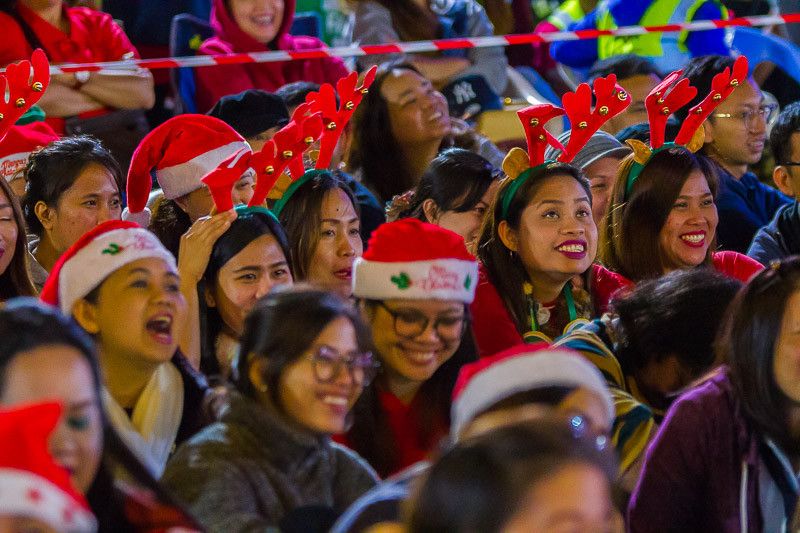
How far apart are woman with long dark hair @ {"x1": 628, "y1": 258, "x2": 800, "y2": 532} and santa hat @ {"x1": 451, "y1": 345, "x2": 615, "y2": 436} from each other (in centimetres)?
33

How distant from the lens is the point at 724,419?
9.36 feet

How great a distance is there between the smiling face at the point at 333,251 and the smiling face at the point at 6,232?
0.83m

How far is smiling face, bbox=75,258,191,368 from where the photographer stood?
9.90 ft

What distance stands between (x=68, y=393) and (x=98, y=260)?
818mm

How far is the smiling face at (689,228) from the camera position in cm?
439

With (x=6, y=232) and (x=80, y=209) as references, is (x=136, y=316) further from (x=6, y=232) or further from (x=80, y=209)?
(x=80, y=209)

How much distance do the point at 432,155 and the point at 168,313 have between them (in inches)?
103

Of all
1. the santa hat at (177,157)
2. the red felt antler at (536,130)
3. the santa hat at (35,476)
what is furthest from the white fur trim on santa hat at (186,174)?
the santa hat at (35,476)

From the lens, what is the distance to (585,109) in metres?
4.34

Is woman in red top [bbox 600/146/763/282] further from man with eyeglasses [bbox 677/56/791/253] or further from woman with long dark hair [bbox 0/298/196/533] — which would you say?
woman with long dark hair [bbox 0/298/196/533]

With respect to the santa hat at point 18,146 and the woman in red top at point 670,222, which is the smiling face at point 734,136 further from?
the santa hat at point 18,146

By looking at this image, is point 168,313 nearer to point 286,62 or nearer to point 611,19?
point 286,62

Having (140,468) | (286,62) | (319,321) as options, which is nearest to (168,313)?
(319,321)

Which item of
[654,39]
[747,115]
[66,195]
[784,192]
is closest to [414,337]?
[66,195]
